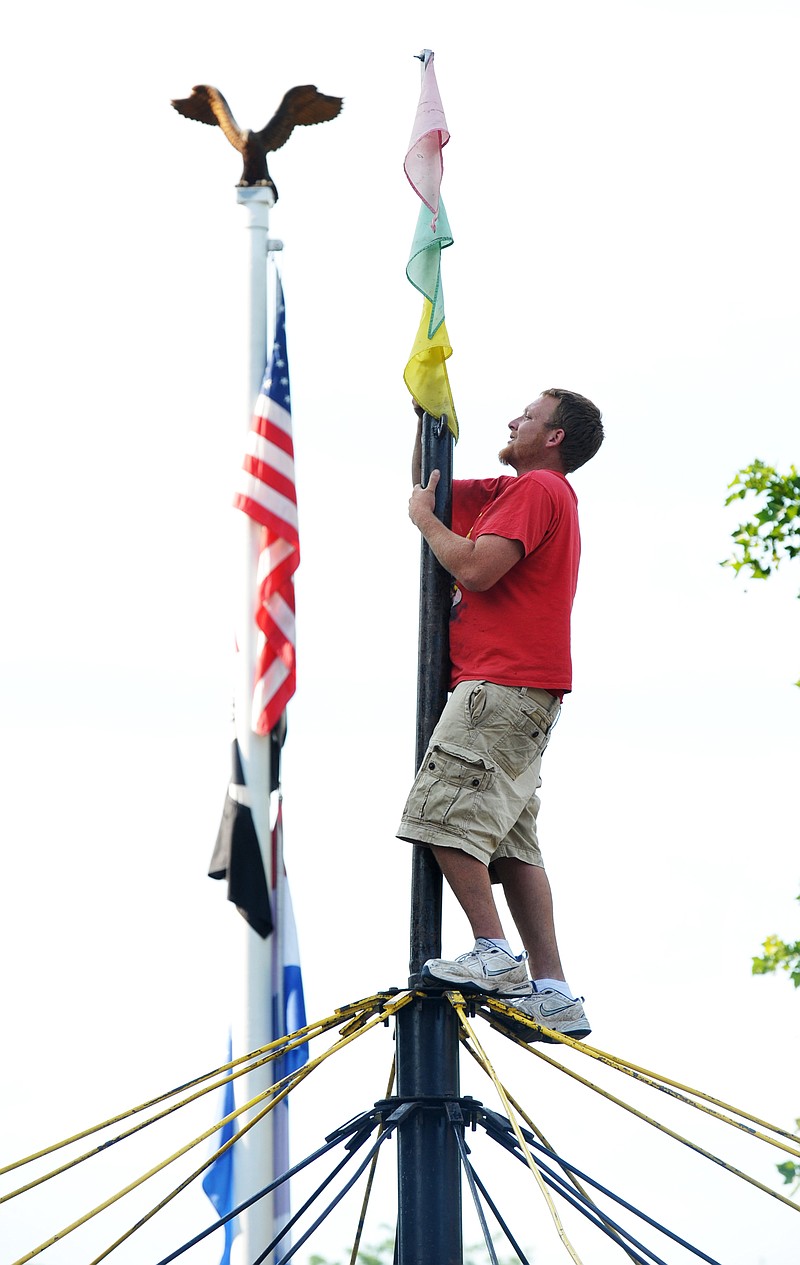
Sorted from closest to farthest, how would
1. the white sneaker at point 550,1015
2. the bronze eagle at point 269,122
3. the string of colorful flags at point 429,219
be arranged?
the white sneaker at point 550,1015 → the string of colorful flags at point 429,219 → the bronze eagle at point 269,122

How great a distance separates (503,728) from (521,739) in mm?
71

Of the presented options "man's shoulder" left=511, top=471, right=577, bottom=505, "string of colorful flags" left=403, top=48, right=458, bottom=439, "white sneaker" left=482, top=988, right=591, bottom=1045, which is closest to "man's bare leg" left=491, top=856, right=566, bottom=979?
"white sneaker" left=482, top=988, right=591, bottom=1045

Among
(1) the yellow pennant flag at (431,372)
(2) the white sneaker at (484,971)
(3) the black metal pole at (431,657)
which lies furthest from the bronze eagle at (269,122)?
(2) the white sneaker at (484,971)

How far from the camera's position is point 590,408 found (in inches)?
197

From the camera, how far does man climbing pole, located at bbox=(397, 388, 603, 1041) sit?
14.6ft

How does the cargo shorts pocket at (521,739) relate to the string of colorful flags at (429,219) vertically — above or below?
below

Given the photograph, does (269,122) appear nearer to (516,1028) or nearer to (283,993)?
(283,993)

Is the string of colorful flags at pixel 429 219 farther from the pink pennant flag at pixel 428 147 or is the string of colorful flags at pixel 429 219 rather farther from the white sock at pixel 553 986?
the white sock at pixel 553 986

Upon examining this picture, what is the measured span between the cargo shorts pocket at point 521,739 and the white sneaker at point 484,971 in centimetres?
50

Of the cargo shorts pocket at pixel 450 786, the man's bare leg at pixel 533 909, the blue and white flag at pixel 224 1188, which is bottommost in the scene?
the blue and white flag at pixel 224 1188

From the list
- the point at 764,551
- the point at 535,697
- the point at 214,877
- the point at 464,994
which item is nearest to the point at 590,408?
the point at 535,697

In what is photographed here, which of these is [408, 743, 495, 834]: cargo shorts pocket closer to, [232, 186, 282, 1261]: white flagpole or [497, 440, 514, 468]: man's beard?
[497, 440, 514, 468]: man's beard

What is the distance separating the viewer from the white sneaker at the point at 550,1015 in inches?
174

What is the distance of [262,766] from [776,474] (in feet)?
8.17
